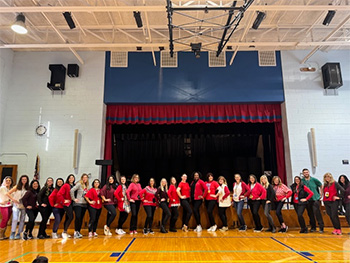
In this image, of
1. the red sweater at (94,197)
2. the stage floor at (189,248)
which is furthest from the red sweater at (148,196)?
the red sweater at (94,197)

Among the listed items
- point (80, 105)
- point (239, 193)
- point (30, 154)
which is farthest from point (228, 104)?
point (30, 154)

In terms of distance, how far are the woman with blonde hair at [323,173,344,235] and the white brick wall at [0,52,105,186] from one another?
21.3 feet

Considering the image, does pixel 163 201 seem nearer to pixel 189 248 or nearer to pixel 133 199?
pixel 133 199

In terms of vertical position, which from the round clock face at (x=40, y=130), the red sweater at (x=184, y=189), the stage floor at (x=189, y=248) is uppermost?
the round clock face at (x=40, y=130)

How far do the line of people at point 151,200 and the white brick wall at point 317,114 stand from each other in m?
2.54

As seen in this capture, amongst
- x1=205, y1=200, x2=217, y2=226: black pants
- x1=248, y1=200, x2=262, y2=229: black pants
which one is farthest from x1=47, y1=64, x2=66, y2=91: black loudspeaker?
x1=248, y1=200, x2=262, y2=229: black pants

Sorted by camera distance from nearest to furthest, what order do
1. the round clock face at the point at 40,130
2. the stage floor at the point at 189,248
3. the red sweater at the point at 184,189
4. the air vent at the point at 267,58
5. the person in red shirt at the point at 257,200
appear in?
the stage floor at the point at 189,248 → the person in red shirt at the point at 257,200 → the red sweater at the point at 184,189 → the round clock face at the point at 40,130 → the air vent at the point at 267,58

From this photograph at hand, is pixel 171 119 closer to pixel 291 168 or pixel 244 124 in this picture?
pixel 244 124

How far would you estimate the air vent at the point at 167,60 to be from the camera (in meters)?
9.51

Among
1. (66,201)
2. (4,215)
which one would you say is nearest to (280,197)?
(66,201)

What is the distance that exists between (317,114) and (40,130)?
30.5 ft

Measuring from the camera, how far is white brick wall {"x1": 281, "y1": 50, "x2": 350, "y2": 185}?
29.0ft

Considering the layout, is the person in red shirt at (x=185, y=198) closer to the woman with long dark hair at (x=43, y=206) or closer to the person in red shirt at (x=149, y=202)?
the person in red shirt at (x=149, y=202)

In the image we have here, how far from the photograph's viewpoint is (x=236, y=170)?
11445 mm
